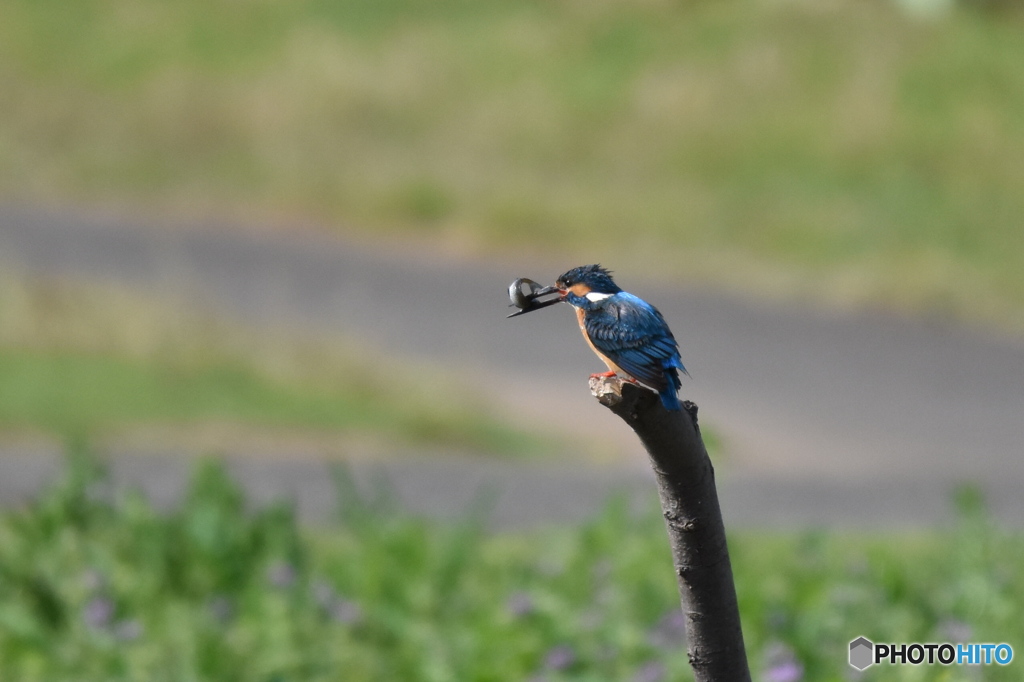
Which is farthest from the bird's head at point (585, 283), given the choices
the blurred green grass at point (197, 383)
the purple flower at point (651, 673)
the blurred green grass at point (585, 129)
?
the blurred green grass at point (585, 129)

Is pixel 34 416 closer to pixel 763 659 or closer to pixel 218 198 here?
pixel 763 659

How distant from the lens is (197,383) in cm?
1009

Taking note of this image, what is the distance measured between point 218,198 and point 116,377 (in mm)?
8099

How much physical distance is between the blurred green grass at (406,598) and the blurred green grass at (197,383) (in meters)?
Result: 3.50

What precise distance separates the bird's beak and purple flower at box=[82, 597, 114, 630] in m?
2.85

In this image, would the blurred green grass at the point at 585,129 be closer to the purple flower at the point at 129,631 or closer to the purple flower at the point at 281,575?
the purple flower at the point at 281,575

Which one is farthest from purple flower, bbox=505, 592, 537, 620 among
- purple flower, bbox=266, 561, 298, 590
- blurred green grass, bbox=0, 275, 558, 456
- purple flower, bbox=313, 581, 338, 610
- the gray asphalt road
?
blurred green grass, bbox=0, 275, 558, 456

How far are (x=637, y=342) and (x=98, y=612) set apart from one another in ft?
9.57

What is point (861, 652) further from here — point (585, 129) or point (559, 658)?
point (585, 129)

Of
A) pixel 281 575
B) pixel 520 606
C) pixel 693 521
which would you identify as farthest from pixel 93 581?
pixel 693 521

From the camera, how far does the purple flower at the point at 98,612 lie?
4.62 meters

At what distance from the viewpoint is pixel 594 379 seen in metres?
2.25

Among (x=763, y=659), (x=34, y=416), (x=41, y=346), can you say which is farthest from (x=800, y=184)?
(x=763, y=659)

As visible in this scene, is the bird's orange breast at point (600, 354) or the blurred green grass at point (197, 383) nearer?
the bird's orange breast at point (600, 354)
